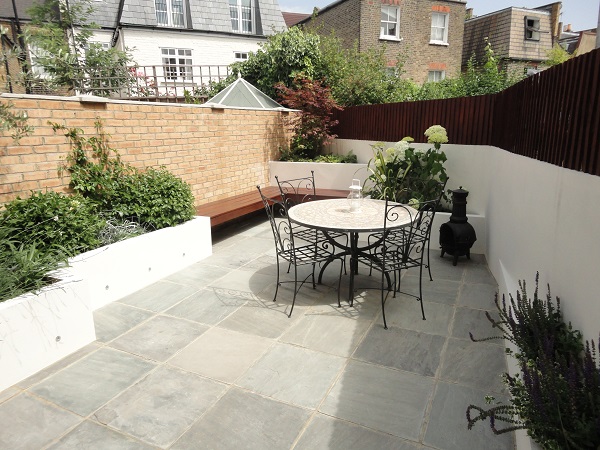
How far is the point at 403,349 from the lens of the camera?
3.02m

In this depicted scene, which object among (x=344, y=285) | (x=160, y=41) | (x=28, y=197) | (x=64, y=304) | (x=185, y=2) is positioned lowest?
(x=344, y=285)

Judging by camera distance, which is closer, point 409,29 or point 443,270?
point 443,270

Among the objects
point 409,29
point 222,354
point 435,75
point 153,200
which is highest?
point 409,29

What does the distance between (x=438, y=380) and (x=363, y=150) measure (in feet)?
19.1

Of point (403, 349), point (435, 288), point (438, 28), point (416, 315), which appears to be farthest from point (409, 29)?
point (403, 349)

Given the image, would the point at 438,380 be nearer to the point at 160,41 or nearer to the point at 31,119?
the point at 31,119

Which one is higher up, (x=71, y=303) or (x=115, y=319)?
(x=71, y=303)

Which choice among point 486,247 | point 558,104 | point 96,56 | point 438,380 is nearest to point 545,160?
point 558,104

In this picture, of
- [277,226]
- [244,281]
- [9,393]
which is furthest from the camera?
[277,226]

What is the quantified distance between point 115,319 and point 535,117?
383cm

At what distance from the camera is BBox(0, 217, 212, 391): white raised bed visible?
2615mm

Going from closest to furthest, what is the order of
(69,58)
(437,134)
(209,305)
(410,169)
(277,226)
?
(209,305) < (437,134) < (410,169) < (277,226) < (69,58)

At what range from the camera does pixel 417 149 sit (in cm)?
635

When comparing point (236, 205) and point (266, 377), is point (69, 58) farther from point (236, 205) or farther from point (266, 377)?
point (266, 377)
